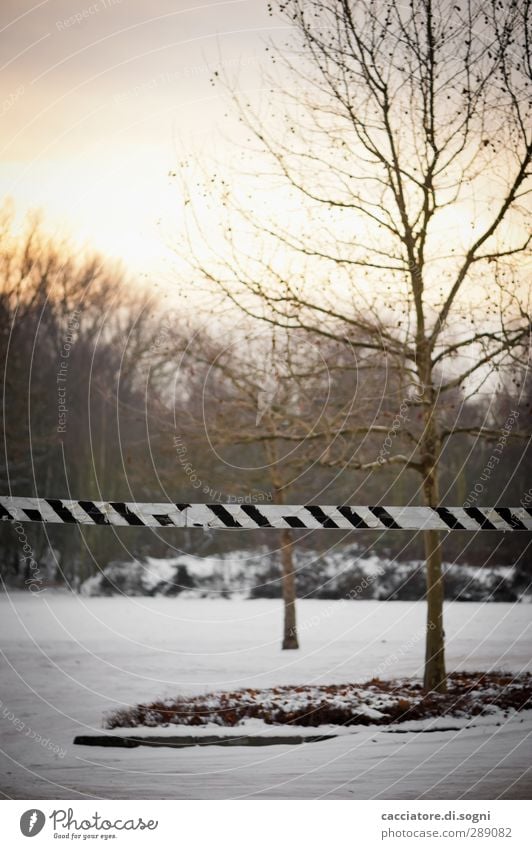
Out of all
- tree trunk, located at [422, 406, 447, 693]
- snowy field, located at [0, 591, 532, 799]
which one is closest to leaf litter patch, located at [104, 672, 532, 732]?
tree trunk, located at [422, 406, 447, 693]

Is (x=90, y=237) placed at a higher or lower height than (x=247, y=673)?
higher

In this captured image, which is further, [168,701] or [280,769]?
[168,701]

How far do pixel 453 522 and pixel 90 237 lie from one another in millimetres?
6561

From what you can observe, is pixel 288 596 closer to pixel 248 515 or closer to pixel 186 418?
pixel 186 418

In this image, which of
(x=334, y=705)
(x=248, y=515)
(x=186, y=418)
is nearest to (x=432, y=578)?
(x=334, y=705)

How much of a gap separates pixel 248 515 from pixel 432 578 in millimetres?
2856

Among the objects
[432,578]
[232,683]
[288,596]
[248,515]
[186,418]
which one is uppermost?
[186,418]

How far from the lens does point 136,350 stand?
1498 centimetres

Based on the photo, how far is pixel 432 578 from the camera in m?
8.78

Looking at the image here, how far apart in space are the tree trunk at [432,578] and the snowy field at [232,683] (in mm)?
780

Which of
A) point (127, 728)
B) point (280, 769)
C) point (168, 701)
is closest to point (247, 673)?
point (168, 701)

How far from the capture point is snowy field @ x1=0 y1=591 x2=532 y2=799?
6609 mm

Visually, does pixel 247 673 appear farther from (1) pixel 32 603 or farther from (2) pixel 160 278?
(1) pixel 32 603

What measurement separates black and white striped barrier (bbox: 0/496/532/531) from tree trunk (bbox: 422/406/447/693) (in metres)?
1.66
